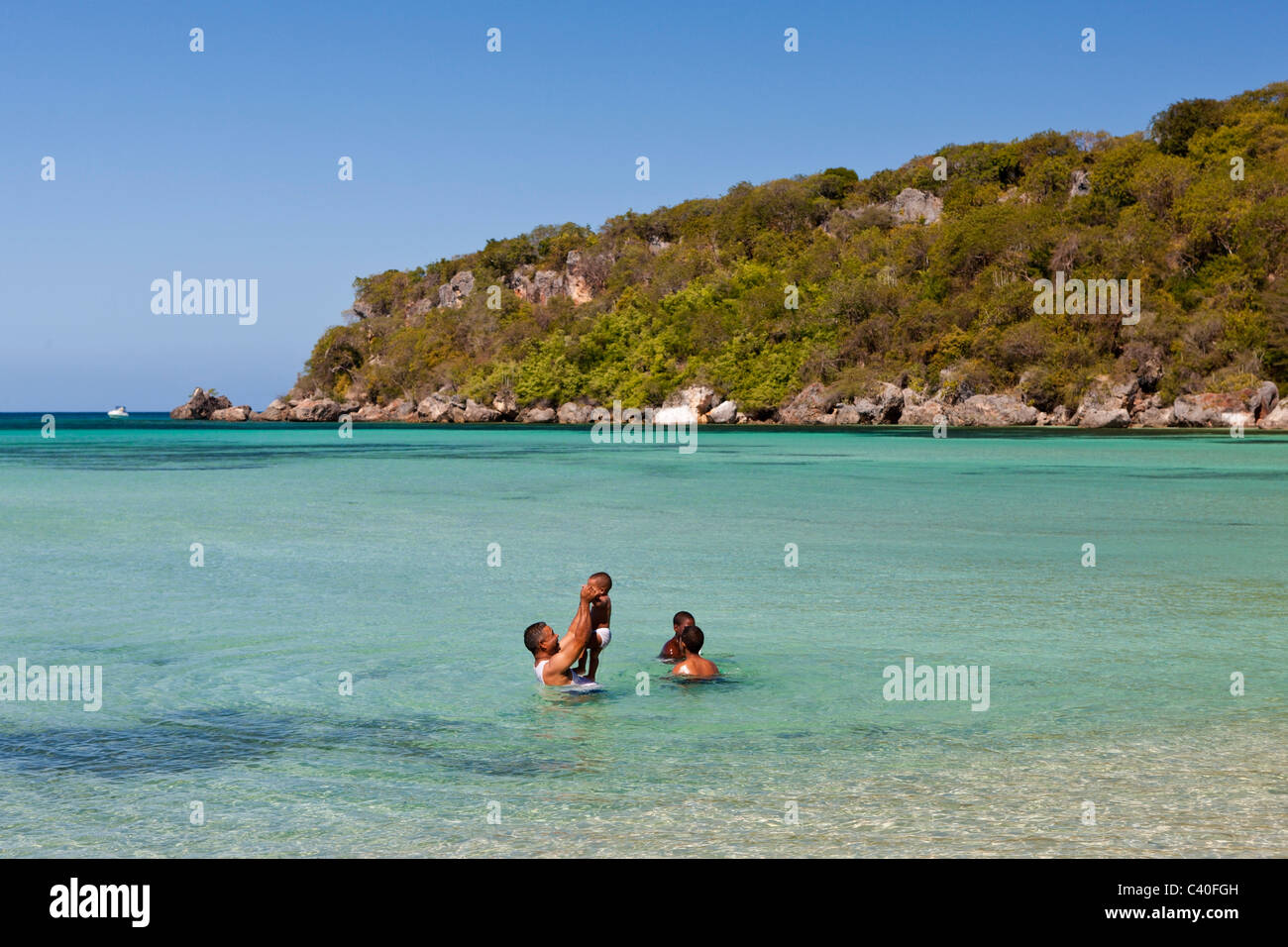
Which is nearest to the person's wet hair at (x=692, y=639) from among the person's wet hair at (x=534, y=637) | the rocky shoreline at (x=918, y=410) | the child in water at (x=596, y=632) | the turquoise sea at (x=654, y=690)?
the turquoise sea at (x=654, y=690)

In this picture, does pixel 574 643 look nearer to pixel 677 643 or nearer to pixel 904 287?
pixel 677 643

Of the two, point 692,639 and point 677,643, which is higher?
point 692,639

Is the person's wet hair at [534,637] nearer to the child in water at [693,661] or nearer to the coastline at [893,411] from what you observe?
the child in water at [693,661]

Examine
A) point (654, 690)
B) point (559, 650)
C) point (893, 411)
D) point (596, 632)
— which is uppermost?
point (893, 411)

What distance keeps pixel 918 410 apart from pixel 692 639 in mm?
87274

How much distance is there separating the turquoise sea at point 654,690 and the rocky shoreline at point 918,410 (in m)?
55.9

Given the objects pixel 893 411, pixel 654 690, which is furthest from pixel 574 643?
pixel 893 411

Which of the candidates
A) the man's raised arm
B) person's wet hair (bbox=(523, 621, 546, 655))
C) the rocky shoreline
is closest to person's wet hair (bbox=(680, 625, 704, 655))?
the man's raised arm

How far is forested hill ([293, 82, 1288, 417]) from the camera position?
8344 cm

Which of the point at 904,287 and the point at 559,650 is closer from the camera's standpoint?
the point at 559,650

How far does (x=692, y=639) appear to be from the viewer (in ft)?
29.0

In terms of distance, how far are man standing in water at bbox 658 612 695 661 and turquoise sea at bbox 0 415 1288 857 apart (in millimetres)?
276

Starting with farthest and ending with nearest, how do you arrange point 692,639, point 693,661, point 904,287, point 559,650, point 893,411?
point 904,287, point 893,411, point 693,661, point 692,639, point 559,650
